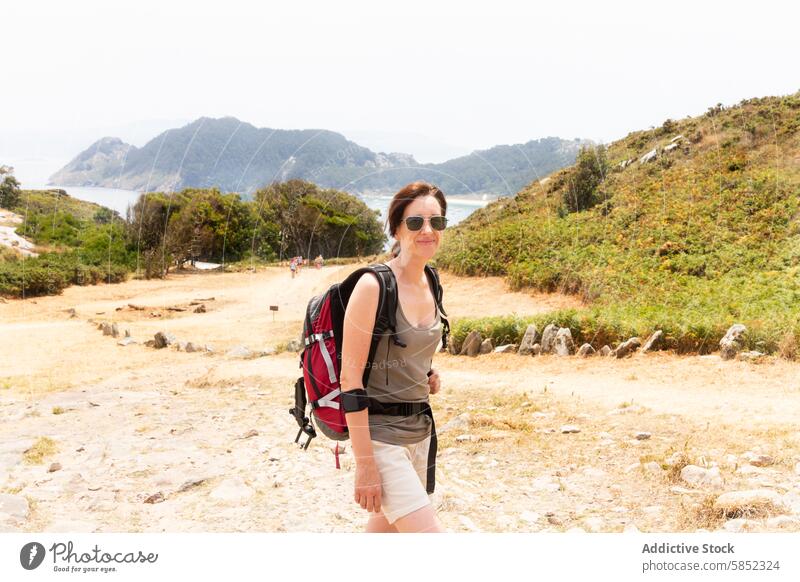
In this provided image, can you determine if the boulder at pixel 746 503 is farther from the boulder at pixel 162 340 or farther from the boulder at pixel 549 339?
the boulder at pixel 162 340

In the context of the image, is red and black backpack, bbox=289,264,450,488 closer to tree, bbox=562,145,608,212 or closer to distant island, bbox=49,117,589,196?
distant island, bbox=49,117,589,196

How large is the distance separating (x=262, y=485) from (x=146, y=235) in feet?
90.9

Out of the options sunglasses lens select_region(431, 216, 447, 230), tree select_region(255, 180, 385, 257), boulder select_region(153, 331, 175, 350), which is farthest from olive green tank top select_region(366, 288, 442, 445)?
boulder select_region(153, 331, 175, 350)

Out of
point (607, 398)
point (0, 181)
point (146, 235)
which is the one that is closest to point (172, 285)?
point (146, 235)

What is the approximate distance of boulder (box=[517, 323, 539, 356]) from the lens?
36.0 ft

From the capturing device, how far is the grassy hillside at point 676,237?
1100 cm

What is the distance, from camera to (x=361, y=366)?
2.26 metres

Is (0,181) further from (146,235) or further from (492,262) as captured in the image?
(492,262)

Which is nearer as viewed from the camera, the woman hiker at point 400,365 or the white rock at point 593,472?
the woman hiker at point 400,365

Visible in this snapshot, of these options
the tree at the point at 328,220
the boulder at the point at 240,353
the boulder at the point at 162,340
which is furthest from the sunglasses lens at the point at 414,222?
the boulder at the point at 162,340

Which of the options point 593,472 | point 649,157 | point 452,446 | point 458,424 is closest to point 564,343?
point 458,424

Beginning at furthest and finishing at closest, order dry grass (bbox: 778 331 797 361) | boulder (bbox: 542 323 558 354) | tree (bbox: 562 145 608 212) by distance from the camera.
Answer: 1. tree (bbox: 562 145 608 212)
2. boulder (bbox: 542 323 558 354)
3. dry grass (bbox: 778 331 797 361)

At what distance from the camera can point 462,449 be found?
6148mm

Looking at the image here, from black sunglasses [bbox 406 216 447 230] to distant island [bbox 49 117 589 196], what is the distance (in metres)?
0.98
